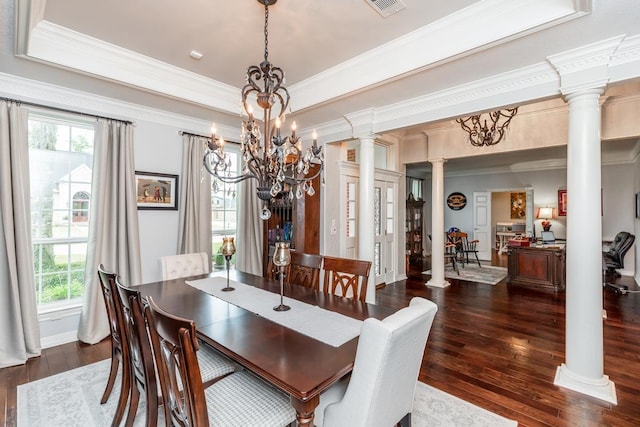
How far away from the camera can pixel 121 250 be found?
3.38m

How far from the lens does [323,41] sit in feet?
8.75

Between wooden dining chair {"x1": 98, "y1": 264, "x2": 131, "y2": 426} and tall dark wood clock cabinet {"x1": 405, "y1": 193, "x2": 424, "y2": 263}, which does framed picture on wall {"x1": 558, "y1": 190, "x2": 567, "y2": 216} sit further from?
wooden dining chair {"x1": 98, "y1": 264, "x2": 131, "y2": 426}

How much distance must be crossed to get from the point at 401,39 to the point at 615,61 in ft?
5.15

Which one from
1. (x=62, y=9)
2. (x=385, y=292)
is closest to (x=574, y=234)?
(x=385, y=292)

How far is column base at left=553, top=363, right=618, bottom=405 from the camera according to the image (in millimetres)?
2270

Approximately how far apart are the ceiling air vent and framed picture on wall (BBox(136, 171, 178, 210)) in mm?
3070

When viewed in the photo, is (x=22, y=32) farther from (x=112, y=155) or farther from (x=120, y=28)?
(x=112, y=155)

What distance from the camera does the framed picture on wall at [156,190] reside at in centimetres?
366

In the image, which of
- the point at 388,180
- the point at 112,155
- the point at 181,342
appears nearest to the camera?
the point at 181,342

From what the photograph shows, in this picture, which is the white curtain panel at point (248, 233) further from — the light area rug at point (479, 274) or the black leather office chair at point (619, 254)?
the black leather office chair at point (619, 254)

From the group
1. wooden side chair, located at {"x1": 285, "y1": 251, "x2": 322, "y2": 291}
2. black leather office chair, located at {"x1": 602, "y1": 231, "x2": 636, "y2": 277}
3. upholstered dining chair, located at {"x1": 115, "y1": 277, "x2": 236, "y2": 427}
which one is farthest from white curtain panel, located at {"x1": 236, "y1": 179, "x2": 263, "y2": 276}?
black leather office chair, located at {"x1": 602, "y1": 231, "x2": 636, "y2": 277}

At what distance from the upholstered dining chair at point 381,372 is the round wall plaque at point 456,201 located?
370 inches

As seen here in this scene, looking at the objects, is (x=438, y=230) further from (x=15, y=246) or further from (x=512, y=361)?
(x=15, y=246)

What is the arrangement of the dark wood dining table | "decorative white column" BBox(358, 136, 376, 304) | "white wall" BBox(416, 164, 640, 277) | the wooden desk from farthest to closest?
1. "white wall" BBox(416, 164, 640, 277)
2. the wooden desk
3. "decorative white column" BBox(358, 136, 376, 304)
4. the dark wood dining table
